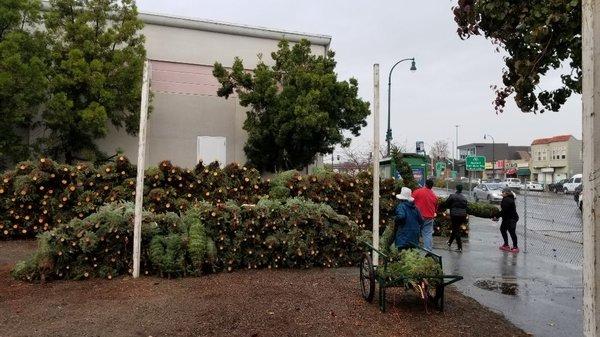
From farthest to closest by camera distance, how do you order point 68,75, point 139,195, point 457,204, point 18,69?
point 68,75
point 18,69
point 457,204
point 139,195

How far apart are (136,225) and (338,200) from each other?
624cm

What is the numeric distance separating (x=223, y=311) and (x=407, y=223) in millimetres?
3046

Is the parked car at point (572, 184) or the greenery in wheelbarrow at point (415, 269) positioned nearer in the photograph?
the greenery in wheelbarrow at point (415, 269)

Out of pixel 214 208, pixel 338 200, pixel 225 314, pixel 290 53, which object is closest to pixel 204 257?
pixel 214 208

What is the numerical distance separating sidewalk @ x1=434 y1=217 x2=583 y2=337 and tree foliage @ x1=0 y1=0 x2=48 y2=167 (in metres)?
14.4

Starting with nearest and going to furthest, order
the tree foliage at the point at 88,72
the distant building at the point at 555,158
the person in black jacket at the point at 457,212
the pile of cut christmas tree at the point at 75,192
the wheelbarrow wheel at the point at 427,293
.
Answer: the wheelbarrow wheel at the point at 427,293
the pile of cut christmas tree at the point at 75,192
the person in black jacket at the point at 457,212
the tree foliage at the point at 88,72
the distant building at the point at 555,158

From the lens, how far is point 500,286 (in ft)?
25.8

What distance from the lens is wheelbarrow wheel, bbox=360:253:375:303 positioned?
5.95 metres

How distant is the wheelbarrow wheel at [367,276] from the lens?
5.95 metres

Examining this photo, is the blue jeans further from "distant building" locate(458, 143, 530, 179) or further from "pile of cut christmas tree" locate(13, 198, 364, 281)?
"distant building" locate(458, 143, 530, 179)

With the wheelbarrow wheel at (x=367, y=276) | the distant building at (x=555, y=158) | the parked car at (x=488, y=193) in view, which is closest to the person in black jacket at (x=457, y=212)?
the wheelbarrow wheel at (x=367, y=276)

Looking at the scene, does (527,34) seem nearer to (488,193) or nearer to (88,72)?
(88,72)

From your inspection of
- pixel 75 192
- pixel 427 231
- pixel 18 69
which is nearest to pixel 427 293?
pixel 427 231

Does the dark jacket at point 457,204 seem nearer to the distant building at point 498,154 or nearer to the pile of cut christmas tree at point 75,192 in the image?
the pile of cut christmas tree at point 75,192
